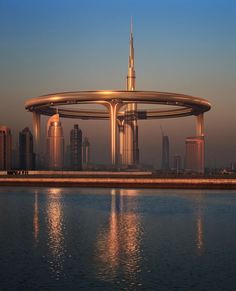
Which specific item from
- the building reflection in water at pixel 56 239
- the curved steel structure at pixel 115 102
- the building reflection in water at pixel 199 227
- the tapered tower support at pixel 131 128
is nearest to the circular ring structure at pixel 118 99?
the curved steel structure at pixel 115 102

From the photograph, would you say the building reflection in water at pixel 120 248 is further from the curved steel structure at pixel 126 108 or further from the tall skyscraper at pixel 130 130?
the tall skyscraper at pixel 130 130

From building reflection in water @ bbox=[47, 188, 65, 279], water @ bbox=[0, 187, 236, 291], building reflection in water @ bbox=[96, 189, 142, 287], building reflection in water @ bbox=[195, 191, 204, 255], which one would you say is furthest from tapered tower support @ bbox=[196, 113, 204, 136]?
building reflection in water @ bbox=[96, 189, 142, 287]

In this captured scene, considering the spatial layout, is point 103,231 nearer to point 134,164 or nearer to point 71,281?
point 71,281

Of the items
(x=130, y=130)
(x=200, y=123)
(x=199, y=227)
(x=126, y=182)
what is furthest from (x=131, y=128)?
(x=199, y=227)

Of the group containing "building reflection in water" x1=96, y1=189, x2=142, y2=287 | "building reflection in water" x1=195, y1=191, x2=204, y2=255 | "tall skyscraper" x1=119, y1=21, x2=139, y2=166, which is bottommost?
"building reflection in water" x1=195, y1=191, x2=204, y2=255

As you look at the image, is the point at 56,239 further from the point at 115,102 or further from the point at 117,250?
the point at 115,102

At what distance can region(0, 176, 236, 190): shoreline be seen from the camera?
243 feet

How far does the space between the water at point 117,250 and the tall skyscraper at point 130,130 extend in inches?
2409

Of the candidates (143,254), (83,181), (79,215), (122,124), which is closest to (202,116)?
(122,124)

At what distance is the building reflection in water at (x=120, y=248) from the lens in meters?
18.3

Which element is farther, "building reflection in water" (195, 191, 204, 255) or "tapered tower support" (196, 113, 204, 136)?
"tapered tower support" (196, 113, 204, 136)

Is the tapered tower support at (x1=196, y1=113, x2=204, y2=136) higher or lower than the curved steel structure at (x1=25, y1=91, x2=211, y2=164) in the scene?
lower

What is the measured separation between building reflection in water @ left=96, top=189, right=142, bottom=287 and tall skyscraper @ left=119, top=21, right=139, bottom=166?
6306cm

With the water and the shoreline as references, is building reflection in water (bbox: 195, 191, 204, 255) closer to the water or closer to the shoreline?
the water
